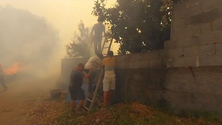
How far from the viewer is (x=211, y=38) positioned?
13.4 feet

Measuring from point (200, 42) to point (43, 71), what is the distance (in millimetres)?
18448

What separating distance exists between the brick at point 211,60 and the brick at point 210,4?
1.15m

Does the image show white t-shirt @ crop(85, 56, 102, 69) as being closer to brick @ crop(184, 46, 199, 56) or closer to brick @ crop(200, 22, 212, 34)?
brick @ crop(184, 46, 199, 56)

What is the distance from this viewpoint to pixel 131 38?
6.48m

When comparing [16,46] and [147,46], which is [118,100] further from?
[16,46]

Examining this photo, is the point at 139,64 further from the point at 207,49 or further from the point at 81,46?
the point at 81,46

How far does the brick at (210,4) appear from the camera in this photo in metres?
4.04

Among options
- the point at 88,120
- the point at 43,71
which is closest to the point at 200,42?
the point at 88,120

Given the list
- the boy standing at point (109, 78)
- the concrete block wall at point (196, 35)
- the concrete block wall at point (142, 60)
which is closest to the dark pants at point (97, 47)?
the concrete block wall at point (142, 60)

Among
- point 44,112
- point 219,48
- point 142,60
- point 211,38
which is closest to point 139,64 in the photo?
point 142,60

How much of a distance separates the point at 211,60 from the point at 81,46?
12732 millimetres

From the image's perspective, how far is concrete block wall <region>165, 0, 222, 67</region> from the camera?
13.2 feet

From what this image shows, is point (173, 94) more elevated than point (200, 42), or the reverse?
point (200, 42)

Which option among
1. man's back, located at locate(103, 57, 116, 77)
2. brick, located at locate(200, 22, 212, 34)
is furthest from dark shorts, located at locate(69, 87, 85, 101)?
brick, located at locate(200, 22, 212, 34)
